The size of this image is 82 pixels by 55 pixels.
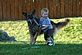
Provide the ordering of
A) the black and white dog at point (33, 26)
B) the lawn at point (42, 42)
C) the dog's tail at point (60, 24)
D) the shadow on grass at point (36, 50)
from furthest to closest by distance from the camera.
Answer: the dog's tail at point (60, 24), the black and white dog at point (33, 26), the lawn at point (42, 42), the shadow on grass at point (36, 50)

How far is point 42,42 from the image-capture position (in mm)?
13930

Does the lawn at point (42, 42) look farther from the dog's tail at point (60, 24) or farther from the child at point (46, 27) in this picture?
the dog's tail at point (60, 24)

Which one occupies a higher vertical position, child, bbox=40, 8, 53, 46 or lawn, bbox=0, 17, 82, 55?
child, bbox=40, 8, 53, 46

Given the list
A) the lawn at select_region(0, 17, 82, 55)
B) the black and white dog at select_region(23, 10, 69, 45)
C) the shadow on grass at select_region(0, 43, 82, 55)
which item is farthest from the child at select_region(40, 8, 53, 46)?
the shadow on grass at select_region(0, 43, 82, 55)

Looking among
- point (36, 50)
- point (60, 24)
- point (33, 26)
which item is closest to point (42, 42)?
point (60, 24)

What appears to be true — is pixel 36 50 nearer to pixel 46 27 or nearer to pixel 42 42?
pixel 46 27

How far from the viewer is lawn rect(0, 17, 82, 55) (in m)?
10.6

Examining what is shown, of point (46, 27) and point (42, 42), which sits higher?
point (46, 27)

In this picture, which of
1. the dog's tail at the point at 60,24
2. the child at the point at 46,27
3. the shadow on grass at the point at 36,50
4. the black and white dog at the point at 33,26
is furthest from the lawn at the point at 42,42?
the dog's tail at the point at 60,24

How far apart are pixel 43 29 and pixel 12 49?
1.50 metres

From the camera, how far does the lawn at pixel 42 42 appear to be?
10648 millimetres

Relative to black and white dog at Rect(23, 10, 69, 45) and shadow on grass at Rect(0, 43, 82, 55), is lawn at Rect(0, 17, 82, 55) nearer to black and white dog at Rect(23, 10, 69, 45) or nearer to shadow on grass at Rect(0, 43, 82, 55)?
shadow on grass at Rect(0, 43, 82, 55)

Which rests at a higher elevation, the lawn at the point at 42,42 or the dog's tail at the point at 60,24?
the dog's tail at the point at 60,24

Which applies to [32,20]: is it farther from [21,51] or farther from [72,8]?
[72,8]
